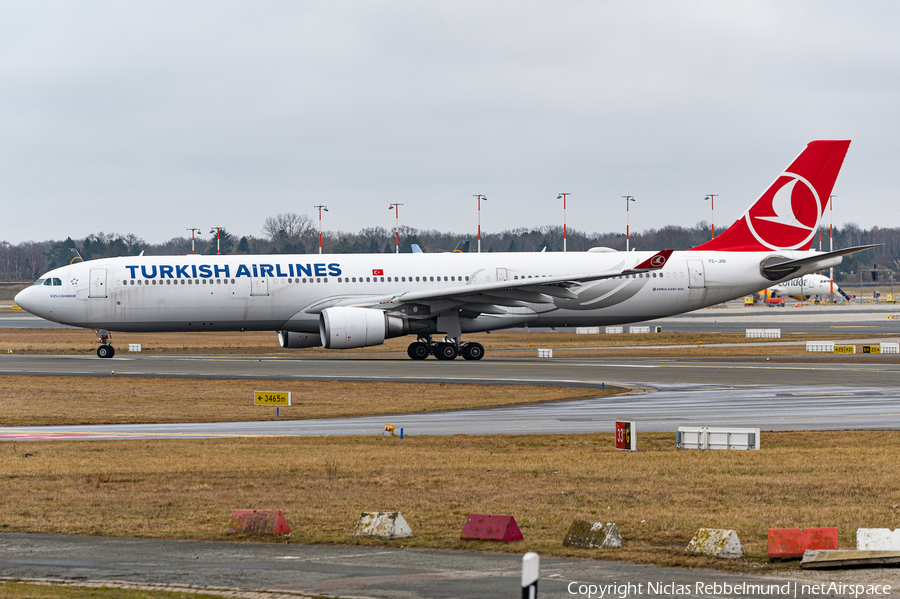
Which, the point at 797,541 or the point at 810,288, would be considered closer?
the point at 797,541

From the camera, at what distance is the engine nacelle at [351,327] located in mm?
42844

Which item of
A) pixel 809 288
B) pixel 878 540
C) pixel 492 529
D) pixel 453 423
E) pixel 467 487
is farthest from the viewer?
pixel 809 288

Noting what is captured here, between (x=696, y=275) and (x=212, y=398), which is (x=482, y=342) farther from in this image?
(x=212, y=398)

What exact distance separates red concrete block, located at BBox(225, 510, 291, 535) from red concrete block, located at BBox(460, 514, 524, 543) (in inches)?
88.3

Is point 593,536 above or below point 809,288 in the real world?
below

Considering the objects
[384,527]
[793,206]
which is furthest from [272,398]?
[793,206]

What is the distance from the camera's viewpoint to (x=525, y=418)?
26.4 m

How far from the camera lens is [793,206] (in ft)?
161

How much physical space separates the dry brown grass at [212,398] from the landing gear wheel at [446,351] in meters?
11.2

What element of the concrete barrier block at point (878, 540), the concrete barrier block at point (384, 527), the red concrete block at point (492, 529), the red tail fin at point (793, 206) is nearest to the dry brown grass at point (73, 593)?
the concrete barrier block at point (384, 527)

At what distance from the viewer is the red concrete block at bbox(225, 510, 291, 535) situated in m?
12.5

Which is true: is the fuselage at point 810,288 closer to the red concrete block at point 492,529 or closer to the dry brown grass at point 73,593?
the red concrete block at point 492,529

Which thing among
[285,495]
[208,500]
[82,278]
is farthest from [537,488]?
[82,278]

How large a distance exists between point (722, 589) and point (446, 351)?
3681 cm
